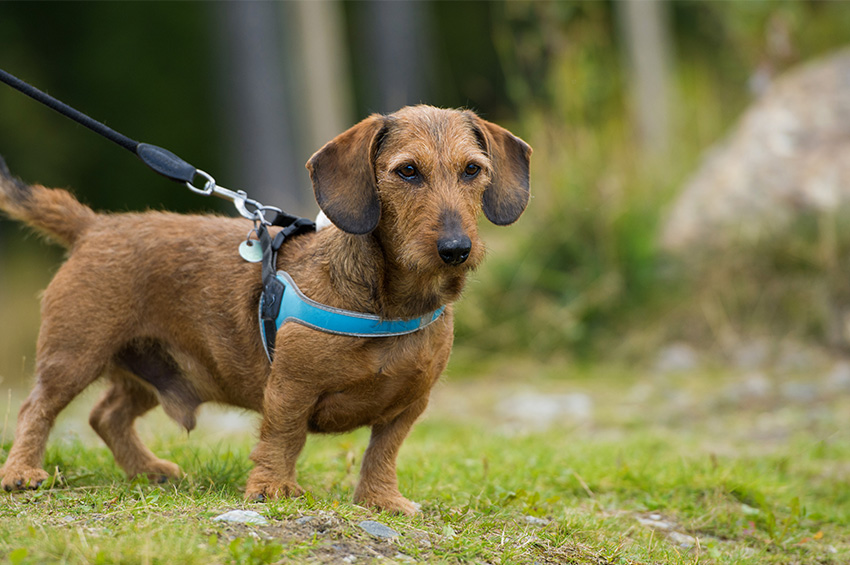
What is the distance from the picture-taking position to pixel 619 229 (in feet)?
29.6

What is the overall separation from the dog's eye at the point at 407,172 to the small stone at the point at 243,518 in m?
1.34

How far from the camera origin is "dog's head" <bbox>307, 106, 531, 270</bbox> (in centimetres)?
343

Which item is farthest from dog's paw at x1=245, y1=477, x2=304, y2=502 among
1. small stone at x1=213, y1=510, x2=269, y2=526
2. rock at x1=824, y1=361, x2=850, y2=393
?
rock at x1=824, y1=361, x2=850, y2=393

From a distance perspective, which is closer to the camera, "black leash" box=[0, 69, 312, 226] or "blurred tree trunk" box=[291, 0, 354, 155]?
"black leash" box=[0, 69, 312, 226]

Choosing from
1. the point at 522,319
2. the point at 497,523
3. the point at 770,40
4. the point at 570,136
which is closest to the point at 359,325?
the point at 497,523

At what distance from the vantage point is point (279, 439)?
3729 millimetres

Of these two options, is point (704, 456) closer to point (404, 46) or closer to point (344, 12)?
point (404, 46)

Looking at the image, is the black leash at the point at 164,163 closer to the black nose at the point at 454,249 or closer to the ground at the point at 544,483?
the ground at the point at 544,483

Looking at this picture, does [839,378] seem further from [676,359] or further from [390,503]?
[390,503]

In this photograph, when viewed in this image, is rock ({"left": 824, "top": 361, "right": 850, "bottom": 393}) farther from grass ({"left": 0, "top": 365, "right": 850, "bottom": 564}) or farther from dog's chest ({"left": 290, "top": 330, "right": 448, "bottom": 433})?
dog's chest ({"left": 290, "top": 330, "right": 448, "bottom": 433})

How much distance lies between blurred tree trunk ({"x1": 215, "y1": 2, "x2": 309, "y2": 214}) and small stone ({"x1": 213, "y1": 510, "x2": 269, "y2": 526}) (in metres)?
10.6

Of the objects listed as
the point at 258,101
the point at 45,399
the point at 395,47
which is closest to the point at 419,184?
the point at 45,399

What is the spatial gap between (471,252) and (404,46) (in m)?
11.8

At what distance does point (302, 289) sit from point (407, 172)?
66cm
